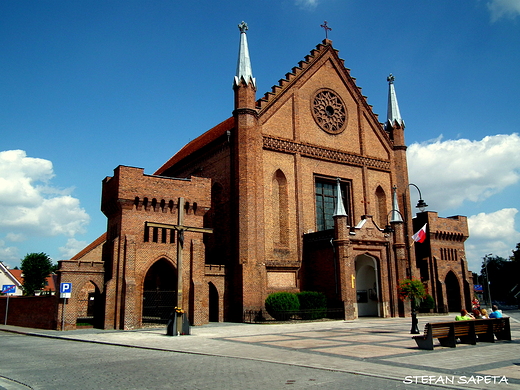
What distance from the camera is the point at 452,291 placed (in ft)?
138

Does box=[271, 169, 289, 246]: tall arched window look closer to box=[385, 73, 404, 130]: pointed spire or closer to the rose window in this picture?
the rose window

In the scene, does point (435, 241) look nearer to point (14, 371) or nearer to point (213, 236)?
point (213, 236)

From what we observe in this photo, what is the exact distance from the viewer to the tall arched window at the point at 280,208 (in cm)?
3259

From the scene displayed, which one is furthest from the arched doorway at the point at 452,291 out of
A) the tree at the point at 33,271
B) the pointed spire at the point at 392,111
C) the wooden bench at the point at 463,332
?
the tree at the point at 33,271

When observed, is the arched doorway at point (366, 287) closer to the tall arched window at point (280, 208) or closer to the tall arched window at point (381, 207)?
the tall arched window at point (381, 207)

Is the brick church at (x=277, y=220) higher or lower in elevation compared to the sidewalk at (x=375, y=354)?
higher

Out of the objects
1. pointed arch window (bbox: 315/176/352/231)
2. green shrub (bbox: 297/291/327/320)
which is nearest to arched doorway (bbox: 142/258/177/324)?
green shrub (bbox: 297/291/327/320)

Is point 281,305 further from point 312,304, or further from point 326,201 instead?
point 326,201

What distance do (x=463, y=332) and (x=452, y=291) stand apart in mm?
28977

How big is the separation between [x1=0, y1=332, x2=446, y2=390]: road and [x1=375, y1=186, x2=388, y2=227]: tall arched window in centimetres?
2706

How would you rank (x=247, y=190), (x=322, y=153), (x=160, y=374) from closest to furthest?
(x=160, y=374)
(x=247, y=190)
(x=322, y=153)

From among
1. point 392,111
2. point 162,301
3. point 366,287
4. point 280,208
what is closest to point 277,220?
point 280,208

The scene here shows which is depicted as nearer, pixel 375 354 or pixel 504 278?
pixel 375 354

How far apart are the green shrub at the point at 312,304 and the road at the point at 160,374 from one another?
1645cm
